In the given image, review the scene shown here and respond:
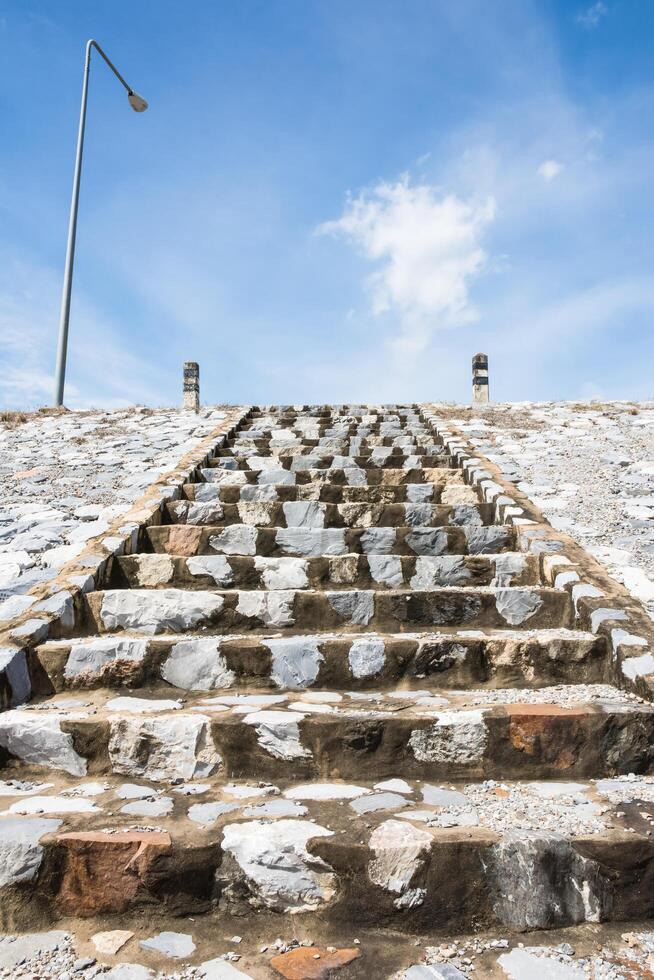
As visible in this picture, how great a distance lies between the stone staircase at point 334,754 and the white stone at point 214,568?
0.01m

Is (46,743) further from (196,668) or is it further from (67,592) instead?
(67,592)

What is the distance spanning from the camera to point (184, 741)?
7.55 ft

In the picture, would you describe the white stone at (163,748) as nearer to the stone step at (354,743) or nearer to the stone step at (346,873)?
the stone step at (354,743)

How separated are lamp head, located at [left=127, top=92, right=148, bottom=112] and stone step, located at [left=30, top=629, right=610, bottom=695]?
12410 millimetres

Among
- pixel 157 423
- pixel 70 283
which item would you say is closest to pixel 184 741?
pixel 157 423

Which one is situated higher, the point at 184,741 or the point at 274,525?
the point at 274,525

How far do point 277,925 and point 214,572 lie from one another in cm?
213

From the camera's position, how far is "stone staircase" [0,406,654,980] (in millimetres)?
1771

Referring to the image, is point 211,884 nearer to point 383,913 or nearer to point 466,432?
point 383,913

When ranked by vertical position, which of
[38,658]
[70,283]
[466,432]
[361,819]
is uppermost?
[70,283]

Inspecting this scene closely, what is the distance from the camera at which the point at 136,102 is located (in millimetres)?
11977

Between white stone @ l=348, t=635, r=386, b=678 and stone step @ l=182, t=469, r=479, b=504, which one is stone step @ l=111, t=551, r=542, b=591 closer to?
white stone @ l=348, t=635, r=386, b=678

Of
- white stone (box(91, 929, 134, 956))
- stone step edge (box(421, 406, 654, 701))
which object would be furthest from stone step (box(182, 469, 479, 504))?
white stone (box(91, 929, 134, 956))

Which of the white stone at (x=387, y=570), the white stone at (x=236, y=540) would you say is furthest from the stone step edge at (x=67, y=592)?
the white stone at (x=387, y=570)
